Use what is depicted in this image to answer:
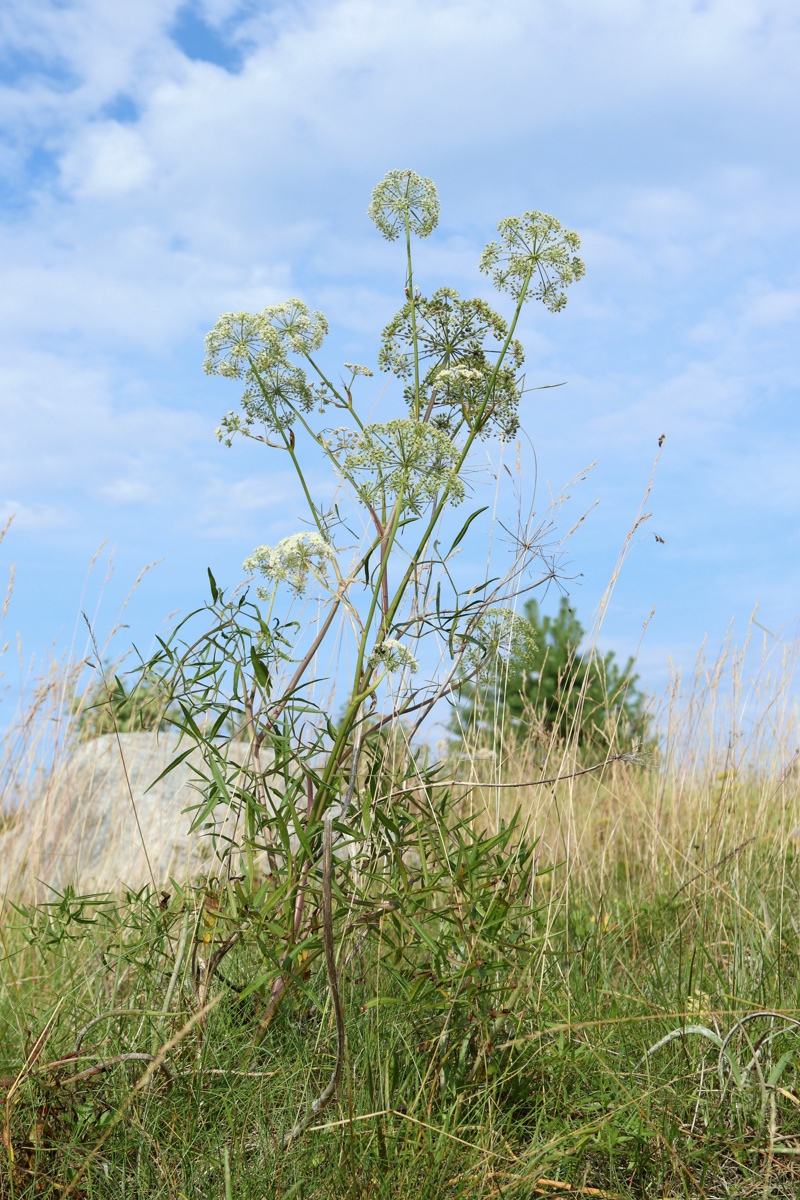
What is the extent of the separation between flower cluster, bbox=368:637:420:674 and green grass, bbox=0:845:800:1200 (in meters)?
0.52

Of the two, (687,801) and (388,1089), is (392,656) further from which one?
(687,801)

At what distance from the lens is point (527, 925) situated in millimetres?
2758

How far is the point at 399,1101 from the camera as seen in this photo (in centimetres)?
184

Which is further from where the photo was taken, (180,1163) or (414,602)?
(414,602)

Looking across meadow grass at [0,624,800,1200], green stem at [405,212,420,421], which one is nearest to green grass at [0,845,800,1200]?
meadow grass at [0,624,800,1200]

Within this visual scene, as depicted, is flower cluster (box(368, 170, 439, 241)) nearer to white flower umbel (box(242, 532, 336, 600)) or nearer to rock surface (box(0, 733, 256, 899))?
white flower umbel (box(242, 532, 336, 600))

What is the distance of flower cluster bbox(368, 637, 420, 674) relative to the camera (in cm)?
169

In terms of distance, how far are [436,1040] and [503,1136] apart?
0.70ft

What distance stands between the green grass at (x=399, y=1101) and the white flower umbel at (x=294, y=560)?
2.37 ft

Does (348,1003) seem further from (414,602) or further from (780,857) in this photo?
(780,857)

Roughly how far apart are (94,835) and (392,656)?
152 inches

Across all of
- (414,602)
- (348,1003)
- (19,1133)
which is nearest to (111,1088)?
(19,1133)

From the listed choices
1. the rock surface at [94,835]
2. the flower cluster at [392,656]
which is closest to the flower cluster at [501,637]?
the flower cluster at [392,656]

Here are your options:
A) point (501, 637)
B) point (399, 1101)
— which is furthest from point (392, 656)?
point (399, 1101)
